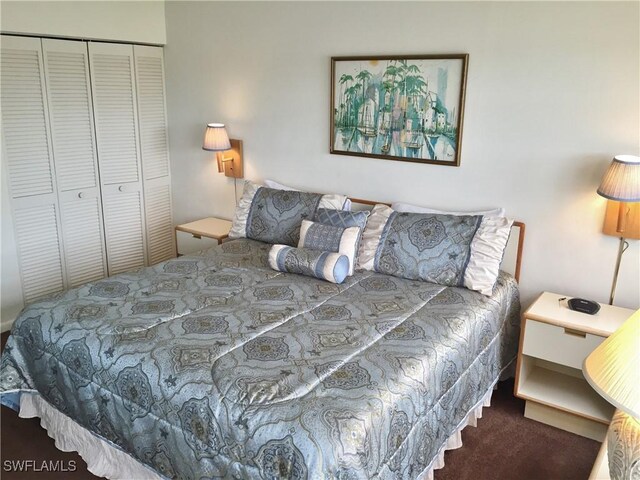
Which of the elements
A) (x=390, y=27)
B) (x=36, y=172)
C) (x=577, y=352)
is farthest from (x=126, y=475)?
(x=390, y=27)

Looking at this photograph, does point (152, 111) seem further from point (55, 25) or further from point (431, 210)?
point (431, 210)

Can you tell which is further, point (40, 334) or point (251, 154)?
point (251, 154)

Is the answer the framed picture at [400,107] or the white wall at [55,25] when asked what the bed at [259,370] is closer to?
the framed picture at [400,107]

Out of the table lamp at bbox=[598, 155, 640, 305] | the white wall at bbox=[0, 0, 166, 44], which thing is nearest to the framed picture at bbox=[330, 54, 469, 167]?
the table lamp at bbox=[598, 155, 640, 305]

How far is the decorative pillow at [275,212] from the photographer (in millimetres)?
3297

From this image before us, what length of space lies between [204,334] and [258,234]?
1329mm

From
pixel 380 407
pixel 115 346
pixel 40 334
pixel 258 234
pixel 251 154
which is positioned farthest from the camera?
pixel 251 154

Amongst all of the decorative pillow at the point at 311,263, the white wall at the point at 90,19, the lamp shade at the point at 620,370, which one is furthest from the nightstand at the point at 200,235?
the lamp shade at the point at 620,370

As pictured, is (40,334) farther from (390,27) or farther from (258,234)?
(390,27)

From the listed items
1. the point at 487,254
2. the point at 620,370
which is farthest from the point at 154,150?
the point at 620,370

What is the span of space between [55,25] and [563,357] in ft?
11.5

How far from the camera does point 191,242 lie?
3947 millimetres

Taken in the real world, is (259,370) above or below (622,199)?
below

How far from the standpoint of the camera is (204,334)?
2.19 meters
